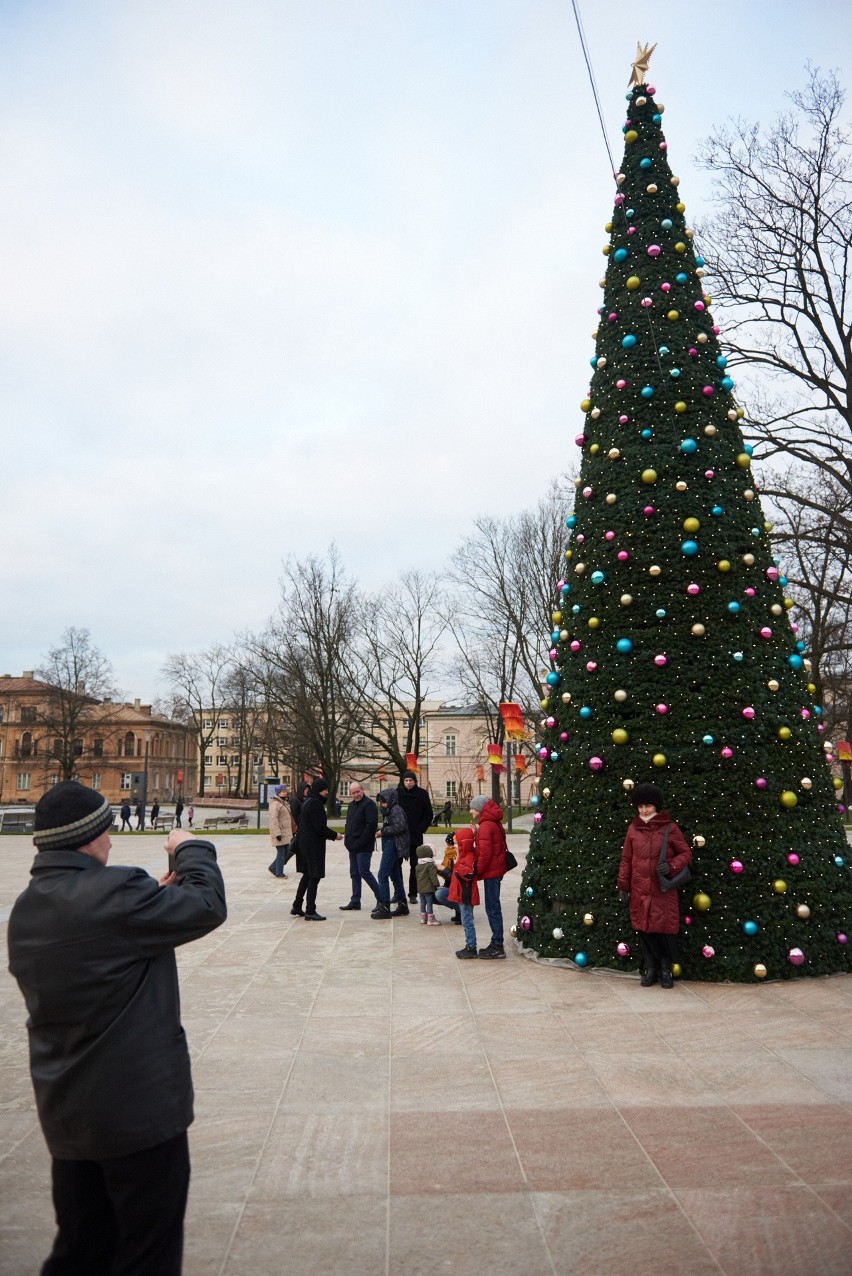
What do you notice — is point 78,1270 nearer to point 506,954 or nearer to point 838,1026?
point 838,1026

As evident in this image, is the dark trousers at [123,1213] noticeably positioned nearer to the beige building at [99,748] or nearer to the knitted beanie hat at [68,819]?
the knitted beanie hat at [68,819]

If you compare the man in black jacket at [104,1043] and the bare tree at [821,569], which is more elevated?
the bare tree at [821,569]

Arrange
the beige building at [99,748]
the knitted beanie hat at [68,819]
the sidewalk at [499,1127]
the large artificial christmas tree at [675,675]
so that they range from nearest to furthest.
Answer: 1. the knitted beanie hat at [68,819]
2. the sidewalk at [499,1127]
3. the large artificial christmas tree at [675,675]
4. the beige building at [99,748]

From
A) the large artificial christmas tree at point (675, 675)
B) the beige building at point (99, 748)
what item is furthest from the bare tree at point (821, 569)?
the beige building at point (99, 748)

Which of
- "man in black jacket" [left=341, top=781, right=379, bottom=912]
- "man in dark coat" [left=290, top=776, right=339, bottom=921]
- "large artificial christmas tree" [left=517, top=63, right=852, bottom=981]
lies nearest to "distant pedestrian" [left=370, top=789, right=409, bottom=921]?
"man in black jacket" [left=341, top=781, right=379, bottom=912]

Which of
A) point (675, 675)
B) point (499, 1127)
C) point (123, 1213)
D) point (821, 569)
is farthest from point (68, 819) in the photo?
point (821, 569)

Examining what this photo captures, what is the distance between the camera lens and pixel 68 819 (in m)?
2.64

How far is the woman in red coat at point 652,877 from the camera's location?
780 centimetres

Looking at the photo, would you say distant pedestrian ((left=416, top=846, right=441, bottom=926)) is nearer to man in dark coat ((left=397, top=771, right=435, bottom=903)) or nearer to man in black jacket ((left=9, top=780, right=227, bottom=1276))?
man in dark coat ((left=397, top=771, right=435, bottom=903))

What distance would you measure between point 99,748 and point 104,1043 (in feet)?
277

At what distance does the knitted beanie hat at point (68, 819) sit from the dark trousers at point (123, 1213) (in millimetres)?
822

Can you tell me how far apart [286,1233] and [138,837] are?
91.3 feet

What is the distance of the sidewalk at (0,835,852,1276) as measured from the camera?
3.62 m

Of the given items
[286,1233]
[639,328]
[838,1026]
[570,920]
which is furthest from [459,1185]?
[639,328]
